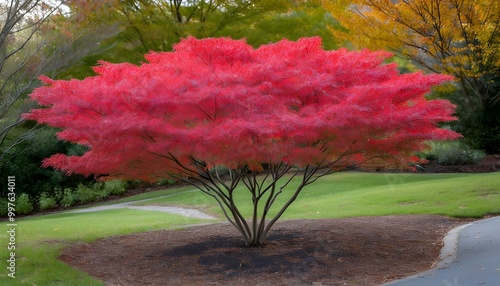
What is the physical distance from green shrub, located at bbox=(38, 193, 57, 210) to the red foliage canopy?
570 inches

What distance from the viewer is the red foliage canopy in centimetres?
756

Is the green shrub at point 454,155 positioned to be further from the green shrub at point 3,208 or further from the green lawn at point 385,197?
the green shrub at point 3,208

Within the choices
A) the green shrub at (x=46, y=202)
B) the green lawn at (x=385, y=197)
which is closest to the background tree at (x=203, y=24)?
the green shrub at (x=46, y=202)

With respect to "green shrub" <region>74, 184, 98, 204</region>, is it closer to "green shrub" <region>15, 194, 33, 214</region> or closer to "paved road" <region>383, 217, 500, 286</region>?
"green shrub" <region>15, 194, 33, 214</region>

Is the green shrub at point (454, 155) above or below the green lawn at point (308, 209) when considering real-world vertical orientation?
above

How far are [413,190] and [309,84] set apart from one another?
9.28 meters

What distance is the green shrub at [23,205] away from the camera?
72.5 ft

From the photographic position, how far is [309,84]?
800 centimetres

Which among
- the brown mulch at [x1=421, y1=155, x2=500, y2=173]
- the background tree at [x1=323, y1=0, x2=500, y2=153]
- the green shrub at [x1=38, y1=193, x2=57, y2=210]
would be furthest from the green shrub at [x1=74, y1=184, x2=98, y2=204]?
the brown mulch at [x1=421, y1=155, x2=500, y2=173]

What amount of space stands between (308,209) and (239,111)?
823 centimetres

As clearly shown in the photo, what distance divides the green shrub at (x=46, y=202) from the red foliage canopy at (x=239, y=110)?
1447 cm

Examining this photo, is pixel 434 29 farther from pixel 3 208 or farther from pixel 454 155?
pixel 3 208

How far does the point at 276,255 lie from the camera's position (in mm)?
8758

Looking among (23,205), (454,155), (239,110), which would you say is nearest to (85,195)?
(23,205)
